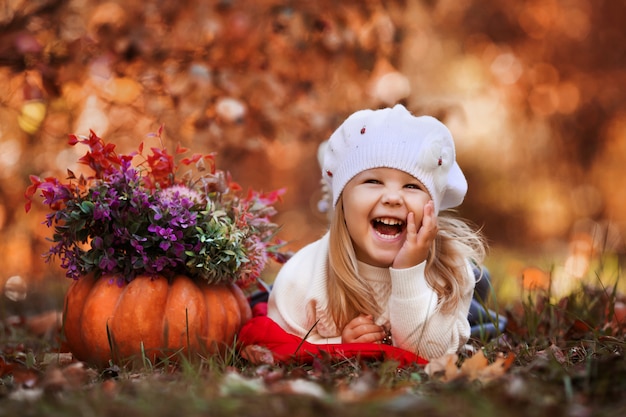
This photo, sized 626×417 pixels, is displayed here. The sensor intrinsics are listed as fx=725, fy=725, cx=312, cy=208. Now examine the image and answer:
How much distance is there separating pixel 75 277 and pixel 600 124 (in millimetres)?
9847

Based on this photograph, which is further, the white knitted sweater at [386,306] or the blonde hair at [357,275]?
the blonde hair at [357,275]

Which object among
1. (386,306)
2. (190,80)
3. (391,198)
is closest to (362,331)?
(386,306)

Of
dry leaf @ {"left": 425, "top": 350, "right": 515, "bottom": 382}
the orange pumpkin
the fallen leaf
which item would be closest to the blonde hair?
the orange pumpkin

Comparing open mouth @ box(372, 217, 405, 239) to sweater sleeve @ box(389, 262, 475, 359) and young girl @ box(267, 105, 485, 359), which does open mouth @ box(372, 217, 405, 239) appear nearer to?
young girl @ box(267, 105, 485, 359)

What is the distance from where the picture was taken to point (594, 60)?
34.7ft

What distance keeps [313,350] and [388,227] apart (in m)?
0.60

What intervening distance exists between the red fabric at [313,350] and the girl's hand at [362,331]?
85mm

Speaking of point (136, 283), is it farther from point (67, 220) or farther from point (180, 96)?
point (180, 96)

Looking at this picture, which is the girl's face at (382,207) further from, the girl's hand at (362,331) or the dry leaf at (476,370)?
the dry leaf at (476,370)

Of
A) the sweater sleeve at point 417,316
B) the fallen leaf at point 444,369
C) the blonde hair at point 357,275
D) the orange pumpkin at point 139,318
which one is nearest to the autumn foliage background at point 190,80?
the blonde hair at point 357,275

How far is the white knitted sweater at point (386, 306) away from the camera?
9.32 feet

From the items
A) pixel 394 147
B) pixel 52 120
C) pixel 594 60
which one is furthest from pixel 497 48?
pixel 394 147

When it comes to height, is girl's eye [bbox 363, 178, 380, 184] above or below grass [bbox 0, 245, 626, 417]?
above

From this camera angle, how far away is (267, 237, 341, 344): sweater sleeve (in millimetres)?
3002
